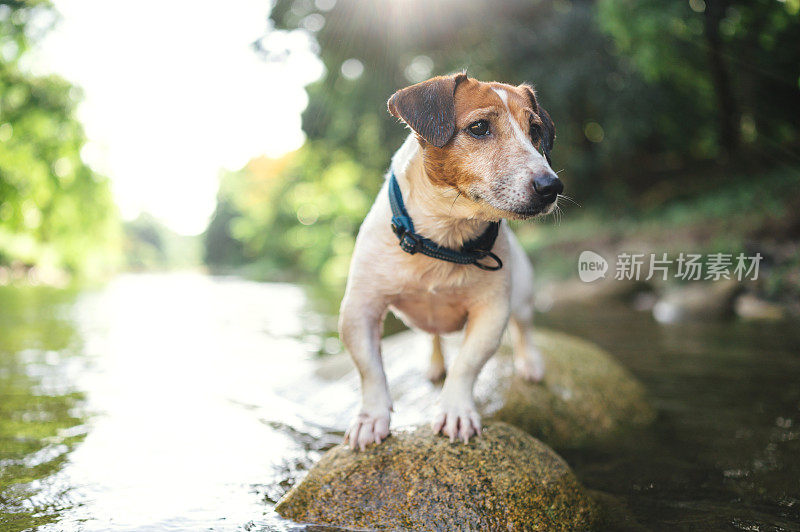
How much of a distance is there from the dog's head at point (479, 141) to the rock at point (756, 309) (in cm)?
892

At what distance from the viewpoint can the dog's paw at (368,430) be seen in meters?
3.15

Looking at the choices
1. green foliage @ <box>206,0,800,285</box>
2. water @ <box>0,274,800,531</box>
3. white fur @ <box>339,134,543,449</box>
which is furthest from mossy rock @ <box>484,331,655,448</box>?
green foliage @ <box>206,0,800,285</box>

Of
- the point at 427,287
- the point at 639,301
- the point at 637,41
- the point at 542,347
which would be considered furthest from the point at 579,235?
the point at 427,287

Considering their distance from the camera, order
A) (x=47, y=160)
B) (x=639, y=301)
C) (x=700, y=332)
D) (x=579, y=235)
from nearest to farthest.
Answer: (x=700, y=332) → (x=639, y=301) → (x=579, y=235) → (x=47, y=160)

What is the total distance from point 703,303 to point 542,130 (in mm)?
9153

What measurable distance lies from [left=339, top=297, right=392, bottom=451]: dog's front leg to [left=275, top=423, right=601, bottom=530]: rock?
75 mm

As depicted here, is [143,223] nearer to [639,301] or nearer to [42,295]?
[42,295]

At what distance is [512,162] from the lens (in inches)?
106

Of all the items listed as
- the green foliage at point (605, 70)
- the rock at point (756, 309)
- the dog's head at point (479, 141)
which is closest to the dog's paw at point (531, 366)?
the dog's head at point (479, 141)

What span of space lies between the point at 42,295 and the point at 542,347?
59.6 ft

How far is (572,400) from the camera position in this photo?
4668 millimetres

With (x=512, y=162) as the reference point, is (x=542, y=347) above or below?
below

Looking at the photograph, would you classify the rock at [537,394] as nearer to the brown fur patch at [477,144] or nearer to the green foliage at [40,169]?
the brown fur patch at [477,144]

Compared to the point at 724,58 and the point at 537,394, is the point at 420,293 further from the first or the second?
the point at 724,58
